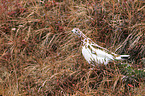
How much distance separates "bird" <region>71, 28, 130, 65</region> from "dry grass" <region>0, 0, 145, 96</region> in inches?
3.3

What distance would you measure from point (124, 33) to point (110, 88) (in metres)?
1.01

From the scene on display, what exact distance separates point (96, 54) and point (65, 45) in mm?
655

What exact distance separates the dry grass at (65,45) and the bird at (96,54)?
8cm

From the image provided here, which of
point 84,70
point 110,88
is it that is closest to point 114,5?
point 84,70

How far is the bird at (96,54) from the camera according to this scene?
2.96 meters

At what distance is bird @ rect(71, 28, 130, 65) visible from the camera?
2957 millimetres

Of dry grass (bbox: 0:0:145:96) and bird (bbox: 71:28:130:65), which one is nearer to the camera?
dry grass (bbox: 0:0:145:96)

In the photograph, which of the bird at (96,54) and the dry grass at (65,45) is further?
the bird at (96,54)

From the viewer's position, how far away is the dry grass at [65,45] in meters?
2.81

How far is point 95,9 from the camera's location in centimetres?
358

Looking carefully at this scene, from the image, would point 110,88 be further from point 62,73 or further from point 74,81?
point 62,73

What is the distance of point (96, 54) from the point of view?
3.03m

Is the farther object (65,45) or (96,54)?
(65,45)

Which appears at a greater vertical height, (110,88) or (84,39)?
(84,39)
